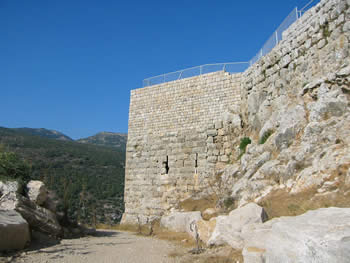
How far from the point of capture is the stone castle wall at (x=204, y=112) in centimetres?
977

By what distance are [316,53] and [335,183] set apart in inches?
197

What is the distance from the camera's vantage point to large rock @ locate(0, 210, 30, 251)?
592 centimetres

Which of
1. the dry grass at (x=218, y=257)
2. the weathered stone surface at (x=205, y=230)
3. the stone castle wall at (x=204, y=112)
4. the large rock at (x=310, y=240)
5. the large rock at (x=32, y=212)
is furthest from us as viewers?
the stone castle wall at (x=204, y=112)

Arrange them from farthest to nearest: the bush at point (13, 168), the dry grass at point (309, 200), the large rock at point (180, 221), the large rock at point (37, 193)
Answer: the large rock at point (180, 221) → the bush at point (13, 168) → the large rock at point (37, 193) → the dry grass at point (309, 200)

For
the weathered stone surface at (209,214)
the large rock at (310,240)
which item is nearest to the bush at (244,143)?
the weathered stone surface at (209,214)

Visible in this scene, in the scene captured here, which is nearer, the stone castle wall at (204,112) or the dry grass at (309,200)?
the dry grass at (309,200)

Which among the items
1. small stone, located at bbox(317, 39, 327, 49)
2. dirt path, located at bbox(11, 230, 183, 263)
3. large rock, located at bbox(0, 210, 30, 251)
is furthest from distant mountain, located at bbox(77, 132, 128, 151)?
large rock, located at bbox(0, 210, 30, 251)

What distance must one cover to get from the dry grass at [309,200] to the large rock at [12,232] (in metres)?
4.94

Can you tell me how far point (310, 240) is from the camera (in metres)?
3.23

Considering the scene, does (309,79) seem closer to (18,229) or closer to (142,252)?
(142,252)

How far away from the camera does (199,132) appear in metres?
13.7

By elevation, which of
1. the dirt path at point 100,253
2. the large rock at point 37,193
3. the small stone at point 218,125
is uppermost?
the small stone at point 218,125

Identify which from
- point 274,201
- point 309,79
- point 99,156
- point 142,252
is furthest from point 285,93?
point 99,156

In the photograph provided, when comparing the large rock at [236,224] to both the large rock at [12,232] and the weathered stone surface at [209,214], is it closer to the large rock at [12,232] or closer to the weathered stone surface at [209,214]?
the weathered stone surface at [209,214]
